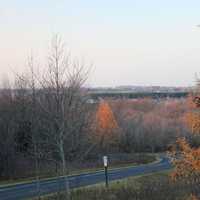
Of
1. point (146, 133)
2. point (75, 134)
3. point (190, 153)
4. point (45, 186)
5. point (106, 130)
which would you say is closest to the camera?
point (190, 153)

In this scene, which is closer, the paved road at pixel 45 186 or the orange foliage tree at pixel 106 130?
the paved road at pixel 45 186

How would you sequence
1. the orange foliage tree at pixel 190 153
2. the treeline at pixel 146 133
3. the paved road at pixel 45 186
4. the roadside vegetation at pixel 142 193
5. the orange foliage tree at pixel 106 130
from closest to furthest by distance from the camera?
the orange foliage tree at pixel 190 153 → the roadside vegetation at pixel 142 193 → the paved road at pixel 45 186 → the orange foliage tree at pixel 106 130 → the treeline at pixel 146 133

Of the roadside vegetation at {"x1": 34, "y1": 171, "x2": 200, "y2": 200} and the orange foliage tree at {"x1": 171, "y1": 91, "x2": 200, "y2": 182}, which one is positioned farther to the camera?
the roadside vegetation at {"x1": 34, "y1": 171, "x2": 200, "y2": 200}

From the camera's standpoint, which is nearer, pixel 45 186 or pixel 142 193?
pixel 142 193

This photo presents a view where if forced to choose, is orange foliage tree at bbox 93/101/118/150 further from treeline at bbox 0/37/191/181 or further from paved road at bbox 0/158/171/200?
paved road at bbox 0/158/171/200

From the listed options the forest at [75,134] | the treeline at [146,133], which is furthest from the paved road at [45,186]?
the treeline at [146,133]

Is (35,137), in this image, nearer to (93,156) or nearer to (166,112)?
(93,156)

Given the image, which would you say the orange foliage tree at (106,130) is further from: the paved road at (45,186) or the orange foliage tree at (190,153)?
the orange foliage tree at (190,153)

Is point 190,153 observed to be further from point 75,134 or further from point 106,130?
point 106,130

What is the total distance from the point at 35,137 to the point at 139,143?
130ft

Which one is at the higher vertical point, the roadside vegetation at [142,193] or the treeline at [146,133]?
the roadside vegetation at [142,193]

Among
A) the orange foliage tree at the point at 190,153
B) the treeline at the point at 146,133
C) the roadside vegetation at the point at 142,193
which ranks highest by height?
the orange foliage tree at the point at 190,153

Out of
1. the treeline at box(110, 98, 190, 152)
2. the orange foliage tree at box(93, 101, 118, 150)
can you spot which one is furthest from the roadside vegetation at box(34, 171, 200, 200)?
the treeline at box(110, 98, 190, 152)

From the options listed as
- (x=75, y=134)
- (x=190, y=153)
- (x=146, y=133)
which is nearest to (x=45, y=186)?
(x=75, y=134)
